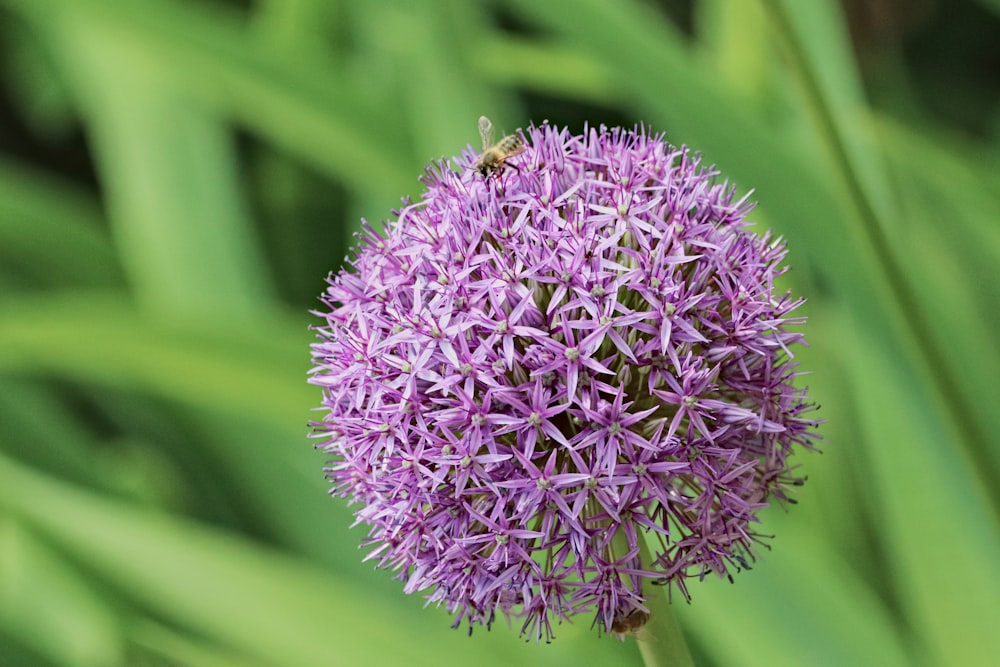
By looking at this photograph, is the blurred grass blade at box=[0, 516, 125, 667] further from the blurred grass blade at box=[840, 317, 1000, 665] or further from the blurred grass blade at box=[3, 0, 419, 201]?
the blurred grass blade at box=[840, 317, 1000, 665]

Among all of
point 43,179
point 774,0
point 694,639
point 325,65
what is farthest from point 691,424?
point 43,179

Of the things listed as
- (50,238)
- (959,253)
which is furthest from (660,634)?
(50,238)

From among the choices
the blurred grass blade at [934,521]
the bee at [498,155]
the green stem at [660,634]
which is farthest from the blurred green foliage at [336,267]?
the green stem at [660,634]

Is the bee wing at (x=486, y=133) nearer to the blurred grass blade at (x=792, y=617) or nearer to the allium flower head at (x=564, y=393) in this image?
the allium flower head at (x=564, y=393)

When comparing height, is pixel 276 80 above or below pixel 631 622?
above

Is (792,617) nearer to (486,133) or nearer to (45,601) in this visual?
(486,133)

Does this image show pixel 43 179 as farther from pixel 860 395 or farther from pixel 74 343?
pixel 860 395
